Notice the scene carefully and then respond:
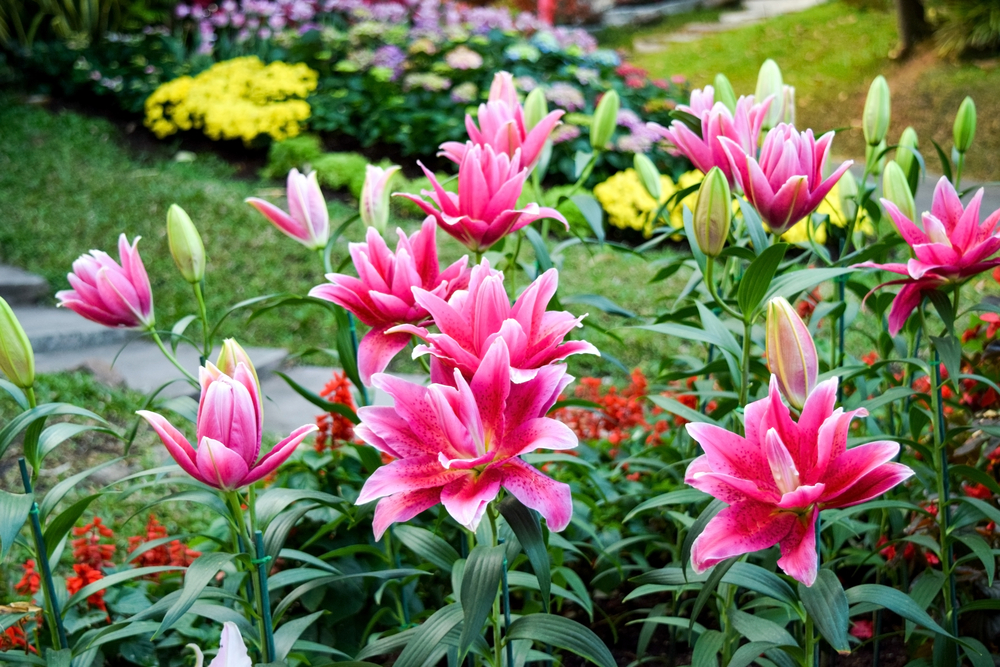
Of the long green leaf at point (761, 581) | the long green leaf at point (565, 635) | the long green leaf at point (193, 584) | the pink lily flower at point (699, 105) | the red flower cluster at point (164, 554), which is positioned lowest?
the red flower cluster at point (164, 554)

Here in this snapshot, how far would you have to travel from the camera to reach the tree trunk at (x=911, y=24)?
8.32 metres

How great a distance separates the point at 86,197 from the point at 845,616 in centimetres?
459

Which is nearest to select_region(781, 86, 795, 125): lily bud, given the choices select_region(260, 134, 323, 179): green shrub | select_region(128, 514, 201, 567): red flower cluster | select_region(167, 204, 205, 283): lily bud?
select_region(167, 204, 205, 283): lily bud

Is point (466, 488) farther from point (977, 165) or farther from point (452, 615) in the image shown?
point (977, 165)

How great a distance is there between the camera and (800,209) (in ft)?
4.06

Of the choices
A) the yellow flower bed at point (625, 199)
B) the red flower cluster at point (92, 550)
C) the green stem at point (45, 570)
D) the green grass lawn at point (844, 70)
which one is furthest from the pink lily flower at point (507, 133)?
the green grass lawn at point (844, 70)

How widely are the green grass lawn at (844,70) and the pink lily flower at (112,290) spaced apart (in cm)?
542

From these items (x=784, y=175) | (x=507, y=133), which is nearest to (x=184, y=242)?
(x=507, y=133)

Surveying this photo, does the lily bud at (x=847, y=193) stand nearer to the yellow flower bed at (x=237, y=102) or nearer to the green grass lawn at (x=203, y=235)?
the green grass lawn at (x=203, y=235)

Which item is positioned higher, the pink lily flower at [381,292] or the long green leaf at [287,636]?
the pink lily flower at [381,292]

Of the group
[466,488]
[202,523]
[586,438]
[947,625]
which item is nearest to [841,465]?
[466,488]

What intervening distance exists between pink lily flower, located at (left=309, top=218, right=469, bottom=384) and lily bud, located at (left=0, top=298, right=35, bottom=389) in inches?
14.8

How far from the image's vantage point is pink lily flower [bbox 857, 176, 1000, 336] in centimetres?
111

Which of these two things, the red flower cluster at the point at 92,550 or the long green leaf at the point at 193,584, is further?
the red flower cluster at the point at 92,550
